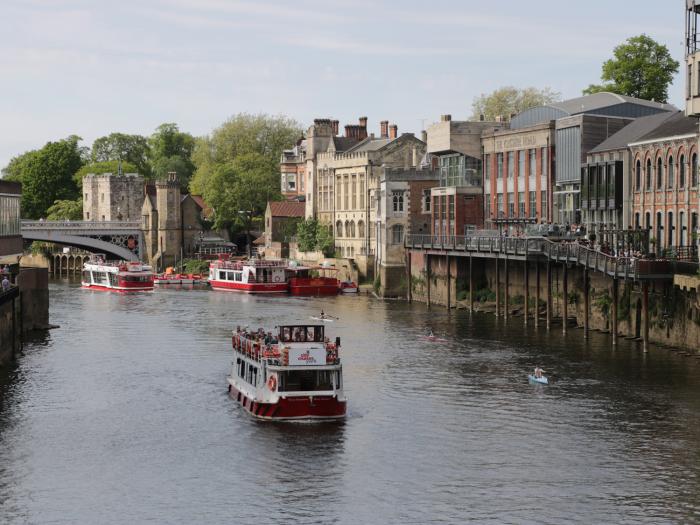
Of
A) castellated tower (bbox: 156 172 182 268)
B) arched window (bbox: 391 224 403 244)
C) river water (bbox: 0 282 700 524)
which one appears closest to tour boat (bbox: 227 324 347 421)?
river water (bbox: 0 282 700 524)

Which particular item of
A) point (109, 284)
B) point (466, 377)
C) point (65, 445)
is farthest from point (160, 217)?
point (65, 445)

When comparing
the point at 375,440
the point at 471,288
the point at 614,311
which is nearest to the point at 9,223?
the point at 471,288

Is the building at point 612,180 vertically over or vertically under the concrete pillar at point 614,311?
over

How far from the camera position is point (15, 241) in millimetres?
93938

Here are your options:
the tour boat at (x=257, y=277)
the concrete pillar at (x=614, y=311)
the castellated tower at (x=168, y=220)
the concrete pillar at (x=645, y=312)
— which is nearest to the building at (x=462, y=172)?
the tour boat at (x=257, y=277)

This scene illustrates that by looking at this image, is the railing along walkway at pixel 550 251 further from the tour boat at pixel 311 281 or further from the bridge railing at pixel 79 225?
the bridge railing at pixel 79 225

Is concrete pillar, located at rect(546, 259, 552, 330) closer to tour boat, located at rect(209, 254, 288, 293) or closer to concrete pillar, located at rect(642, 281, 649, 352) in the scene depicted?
concrete pillar, located at rect(642, 281, 649, 352)

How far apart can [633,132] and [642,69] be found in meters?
34.9

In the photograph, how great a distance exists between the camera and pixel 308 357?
195 ft

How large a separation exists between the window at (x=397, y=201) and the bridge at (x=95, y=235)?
56.9 metres

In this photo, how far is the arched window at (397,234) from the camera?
13525 centimetres

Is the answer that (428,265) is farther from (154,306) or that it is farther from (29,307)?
(29,307)

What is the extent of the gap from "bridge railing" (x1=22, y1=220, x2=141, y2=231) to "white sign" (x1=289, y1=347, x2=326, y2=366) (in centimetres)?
12030

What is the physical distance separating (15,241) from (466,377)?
37.4m
